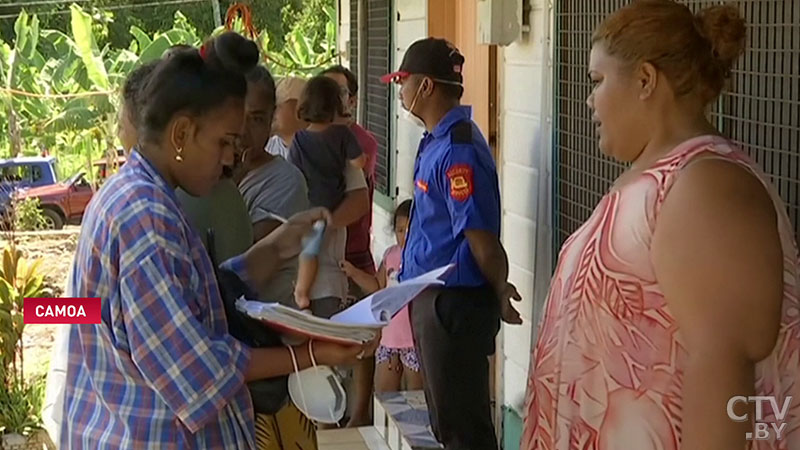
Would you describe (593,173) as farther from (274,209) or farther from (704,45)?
(704,45)

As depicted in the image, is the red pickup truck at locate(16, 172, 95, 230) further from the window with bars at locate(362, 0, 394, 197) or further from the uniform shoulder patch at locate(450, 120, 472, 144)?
the uniform shoulder patch at locate(450, 120, 472, 144)

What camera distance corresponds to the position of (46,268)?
12.8m

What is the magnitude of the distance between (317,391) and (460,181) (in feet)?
5.78

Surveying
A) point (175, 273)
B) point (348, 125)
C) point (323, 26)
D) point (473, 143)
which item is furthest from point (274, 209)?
point (323, 26)

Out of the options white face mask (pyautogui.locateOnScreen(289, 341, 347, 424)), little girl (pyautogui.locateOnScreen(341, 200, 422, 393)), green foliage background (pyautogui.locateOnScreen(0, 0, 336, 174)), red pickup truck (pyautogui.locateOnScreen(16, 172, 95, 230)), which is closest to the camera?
white face mask (pyautogui.locateOnScreen(289, 341, 347, 424))

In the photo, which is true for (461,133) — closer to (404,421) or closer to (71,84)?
(404,421)

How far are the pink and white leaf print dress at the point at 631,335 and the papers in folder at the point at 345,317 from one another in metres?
0.33

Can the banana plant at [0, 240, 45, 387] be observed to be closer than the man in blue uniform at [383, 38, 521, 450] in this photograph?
No

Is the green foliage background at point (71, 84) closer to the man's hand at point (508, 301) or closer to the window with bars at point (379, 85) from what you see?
the window with bars at point (379, 85)

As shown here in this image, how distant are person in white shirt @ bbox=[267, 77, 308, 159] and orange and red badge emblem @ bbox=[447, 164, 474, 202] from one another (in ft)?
4.74

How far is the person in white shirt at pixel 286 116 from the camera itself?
515 centimetres

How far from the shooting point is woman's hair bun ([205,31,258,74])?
88.3 inches

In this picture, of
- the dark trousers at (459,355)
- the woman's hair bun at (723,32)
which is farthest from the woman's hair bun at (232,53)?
the dark trousers at (459,355)

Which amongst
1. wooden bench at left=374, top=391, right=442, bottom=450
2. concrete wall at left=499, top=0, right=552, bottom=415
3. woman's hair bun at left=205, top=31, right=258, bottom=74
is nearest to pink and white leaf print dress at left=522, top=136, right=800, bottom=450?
woman's hair bun at left=205, top=31, right=258, bottom=74
